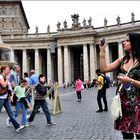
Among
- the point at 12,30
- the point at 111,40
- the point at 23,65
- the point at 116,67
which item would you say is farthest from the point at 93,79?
the point at 116,67

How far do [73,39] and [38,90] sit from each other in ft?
198

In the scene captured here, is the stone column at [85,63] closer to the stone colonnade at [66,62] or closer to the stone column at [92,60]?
the stone colonnade at [66,62]

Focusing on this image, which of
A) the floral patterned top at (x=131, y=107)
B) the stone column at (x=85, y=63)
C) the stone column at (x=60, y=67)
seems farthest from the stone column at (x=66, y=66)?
the floral patterned top at (x=131, y=107)

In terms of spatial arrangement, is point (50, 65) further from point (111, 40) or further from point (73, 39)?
point (111, 40)

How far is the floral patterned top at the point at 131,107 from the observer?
518 centimetres

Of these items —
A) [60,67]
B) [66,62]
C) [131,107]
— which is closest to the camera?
[131,107]

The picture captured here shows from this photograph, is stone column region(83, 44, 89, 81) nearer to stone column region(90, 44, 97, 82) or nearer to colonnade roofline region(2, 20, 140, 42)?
stone column region(90, 44, 97, 82)

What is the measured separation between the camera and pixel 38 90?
13008 mm

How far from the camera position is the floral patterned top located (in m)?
5.18

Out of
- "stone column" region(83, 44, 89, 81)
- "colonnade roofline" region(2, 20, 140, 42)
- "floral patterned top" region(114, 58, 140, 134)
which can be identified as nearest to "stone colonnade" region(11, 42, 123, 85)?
"stone column" region(83, 44, 89, 81)

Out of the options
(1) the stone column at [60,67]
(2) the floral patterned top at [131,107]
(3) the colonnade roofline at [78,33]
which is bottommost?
(2) the floral patterned top at [131,107]

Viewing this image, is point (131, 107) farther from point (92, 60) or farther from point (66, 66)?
point (66, 66)

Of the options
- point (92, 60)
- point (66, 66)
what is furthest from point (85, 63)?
point (66, 66)

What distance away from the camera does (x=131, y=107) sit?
5230mm
